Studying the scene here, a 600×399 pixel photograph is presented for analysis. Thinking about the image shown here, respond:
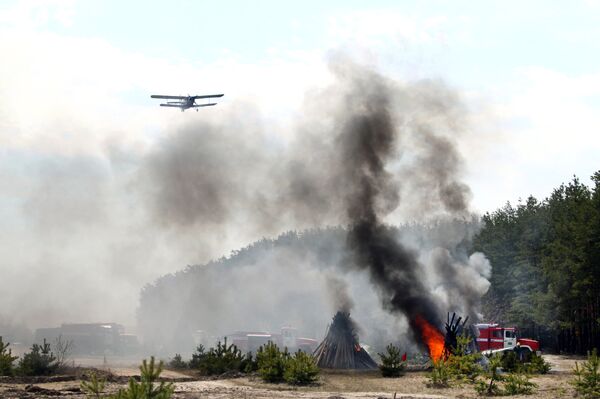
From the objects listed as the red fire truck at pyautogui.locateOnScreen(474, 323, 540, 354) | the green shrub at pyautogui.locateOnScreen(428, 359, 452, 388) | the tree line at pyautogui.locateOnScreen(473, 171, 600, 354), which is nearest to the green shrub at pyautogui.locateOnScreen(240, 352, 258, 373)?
the green shrub at pyautogui.locateOnScreen(428, 359, 452, 388)

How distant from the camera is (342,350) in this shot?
54562mm

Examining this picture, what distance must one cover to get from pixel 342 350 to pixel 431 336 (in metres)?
7.38

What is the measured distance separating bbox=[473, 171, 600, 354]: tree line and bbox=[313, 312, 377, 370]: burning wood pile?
2165cm

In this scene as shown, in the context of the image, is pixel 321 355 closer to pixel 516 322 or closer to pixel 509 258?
pixel 516 322

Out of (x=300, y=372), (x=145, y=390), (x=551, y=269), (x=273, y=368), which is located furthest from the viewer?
(x=551, y=269)

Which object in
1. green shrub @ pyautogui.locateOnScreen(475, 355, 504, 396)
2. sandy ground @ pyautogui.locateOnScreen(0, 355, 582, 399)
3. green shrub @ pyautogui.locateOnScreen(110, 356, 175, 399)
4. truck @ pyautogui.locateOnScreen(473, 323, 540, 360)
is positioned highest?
truck @ pyautogui.locateOnScreen(473, 323, 540, 360)

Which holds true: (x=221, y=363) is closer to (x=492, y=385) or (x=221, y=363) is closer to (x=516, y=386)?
(x=492, y=385)

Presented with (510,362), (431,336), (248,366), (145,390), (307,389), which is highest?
(431,336)

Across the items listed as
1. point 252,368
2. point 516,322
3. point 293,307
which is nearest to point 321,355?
point 252,368

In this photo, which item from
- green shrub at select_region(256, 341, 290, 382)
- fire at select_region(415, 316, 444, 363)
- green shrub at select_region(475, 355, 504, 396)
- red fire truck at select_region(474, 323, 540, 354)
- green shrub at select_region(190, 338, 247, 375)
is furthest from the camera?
red fire truck at select_region(474, 323, 540, 354)

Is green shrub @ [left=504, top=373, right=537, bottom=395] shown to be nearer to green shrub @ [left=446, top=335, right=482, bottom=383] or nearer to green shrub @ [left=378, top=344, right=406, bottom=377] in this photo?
green shrub @ [left=446, top=335, right=482, bottom=383]

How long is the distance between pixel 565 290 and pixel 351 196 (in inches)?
844

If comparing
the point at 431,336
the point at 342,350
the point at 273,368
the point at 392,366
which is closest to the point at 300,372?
the point at 273,368

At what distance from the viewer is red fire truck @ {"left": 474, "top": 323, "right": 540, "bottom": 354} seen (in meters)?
Answer: 58.3
